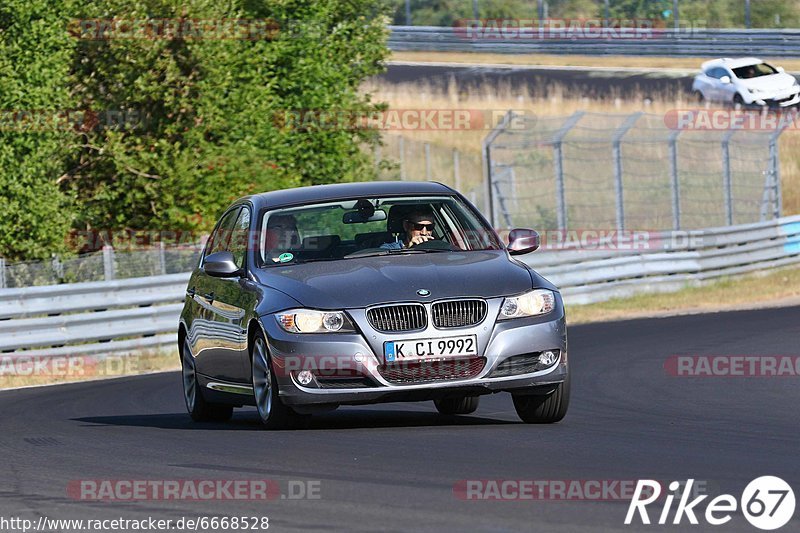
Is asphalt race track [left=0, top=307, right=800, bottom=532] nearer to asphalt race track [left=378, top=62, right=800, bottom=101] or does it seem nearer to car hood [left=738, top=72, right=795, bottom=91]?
car hood [left=738, top=72, right=795, bottom=91]

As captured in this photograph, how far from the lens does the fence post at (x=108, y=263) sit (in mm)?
21094

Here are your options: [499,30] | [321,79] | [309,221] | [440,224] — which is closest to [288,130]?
[321,79]

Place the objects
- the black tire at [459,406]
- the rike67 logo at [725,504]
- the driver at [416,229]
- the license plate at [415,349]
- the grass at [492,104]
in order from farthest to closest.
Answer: the grass at [492,104] < the black tire at [459,406] < the driver at [416,229] < the license plate at [415,349] < the rike67 logo at [725,504]

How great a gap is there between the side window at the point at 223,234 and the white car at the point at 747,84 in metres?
35.3

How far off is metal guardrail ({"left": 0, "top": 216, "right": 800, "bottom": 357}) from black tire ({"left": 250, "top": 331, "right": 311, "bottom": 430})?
9.81 m

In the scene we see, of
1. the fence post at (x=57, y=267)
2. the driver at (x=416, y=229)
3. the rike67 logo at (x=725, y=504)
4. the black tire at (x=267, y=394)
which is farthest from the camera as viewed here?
the fence post at (x=57, y=267)

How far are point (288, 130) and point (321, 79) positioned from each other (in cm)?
122

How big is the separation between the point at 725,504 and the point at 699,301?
19016 millimetres

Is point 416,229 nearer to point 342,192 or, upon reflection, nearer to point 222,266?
point 342,192

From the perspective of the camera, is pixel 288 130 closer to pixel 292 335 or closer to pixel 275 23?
pixel 275 23

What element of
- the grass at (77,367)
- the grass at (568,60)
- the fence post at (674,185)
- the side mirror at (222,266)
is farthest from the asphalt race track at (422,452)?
the grass at (568,60)

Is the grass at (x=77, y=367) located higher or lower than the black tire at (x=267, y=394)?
lower

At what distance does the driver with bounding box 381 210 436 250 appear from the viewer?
10703mm

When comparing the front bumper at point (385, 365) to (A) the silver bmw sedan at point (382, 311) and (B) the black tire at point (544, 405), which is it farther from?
→ (B) the black tire at point (544, 405)
